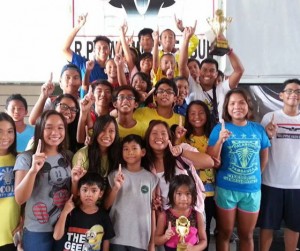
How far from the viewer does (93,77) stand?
333 centimetres

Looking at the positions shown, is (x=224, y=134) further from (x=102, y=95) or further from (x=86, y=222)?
(x=86, y=222)

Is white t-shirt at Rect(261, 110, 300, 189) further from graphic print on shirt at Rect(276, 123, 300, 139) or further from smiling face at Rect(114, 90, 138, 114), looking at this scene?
smiling face at Rect(114, 90, 138, 114)

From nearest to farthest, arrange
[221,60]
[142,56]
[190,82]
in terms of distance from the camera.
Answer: [190,82]
[142,56]
[221,60]

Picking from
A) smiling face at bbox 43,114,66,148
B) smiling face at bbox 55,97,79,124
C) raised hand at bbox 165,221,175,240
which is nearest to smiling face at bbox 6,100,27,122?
smiling face at bbox 55,97,79,124

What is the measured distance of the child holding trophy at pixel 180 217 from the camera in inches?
85.6

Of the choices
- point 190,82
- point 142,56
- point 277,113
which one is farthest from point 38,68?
point 277,113

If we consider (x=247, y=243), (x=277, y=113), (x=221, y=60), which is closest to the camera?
(x=247, y=243)

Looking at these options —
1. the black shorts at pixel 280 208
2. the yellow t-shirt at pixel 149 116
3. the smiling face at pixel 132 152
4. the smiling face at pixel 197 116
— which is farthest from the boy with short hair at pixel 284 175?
the smiling face at pixel 132 152

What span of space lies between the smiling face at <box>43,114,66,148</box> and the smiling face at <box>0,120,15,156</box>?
0.19 m

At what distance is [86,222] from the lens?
2084 millimetres

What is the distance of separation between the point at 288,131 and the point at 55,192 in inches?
68.3

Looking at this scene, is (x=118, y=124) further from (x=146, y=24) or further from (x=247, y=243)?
(x=146, y=24)

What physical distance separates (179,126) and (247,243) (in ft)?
3.17

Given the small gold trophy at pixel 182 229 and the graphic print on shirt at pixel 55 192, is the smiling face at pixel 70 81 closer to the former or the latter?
the graphic print on shirt at pixel 55 192
